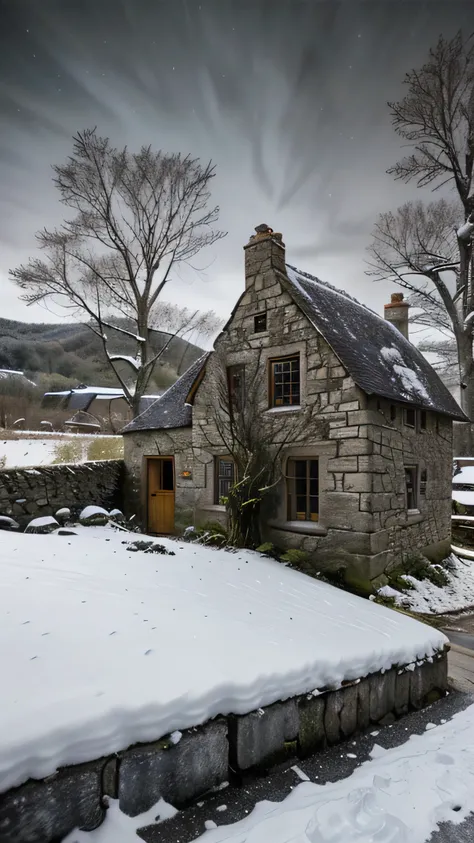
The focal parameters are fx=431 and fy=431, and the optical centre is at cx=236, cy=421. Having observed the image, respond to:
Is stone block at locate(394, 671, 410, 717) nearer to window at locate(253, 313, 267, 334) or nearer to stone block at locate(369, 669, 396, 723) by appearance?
stone block at locate(369, 669, 396, 723)

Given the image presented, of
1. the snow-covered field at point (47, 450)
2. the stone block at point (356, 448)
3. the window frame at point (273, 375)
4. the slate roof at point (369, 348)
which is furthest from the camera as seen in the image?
the snow-covered field at point (47, 450)

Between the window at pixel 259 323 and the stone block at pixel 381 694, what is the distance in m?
6.89

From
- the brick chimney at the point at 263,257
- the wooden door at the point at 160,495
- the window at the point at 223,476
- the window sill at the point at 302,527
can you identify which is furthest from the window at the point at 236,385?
the wooden door at the point at 160,495

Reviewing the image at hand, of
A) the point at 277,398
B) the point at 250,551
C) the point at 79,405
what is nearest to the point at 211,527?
the point at 250,551

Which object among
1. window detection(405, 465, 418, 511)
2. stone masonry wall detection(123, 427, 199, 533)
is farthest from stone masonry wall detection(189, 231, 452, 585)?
stone masonry wall detection(123, 427, 199, 533)

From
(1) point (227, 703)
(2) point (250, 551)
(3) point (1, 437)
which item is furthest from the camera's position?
(3) point (1, 437)

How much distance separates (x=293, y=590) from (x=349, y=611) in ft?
2.70

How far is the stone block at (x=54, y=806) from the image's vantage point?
7.16 feet

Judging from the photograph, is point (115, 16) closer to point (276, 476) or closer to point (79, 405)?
point (276, 476)

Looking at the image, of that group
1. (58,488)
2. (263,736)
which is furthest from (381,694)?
(58,488)

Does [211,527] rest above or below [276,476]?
below

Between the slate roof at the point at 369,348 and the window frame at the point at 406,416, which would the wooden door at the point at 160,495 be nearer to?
the slate roof at the point at 369,348

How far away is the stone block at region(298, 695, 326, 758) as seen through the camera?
3.50 meters

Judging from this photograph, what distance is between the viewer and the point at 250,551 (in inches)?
320
